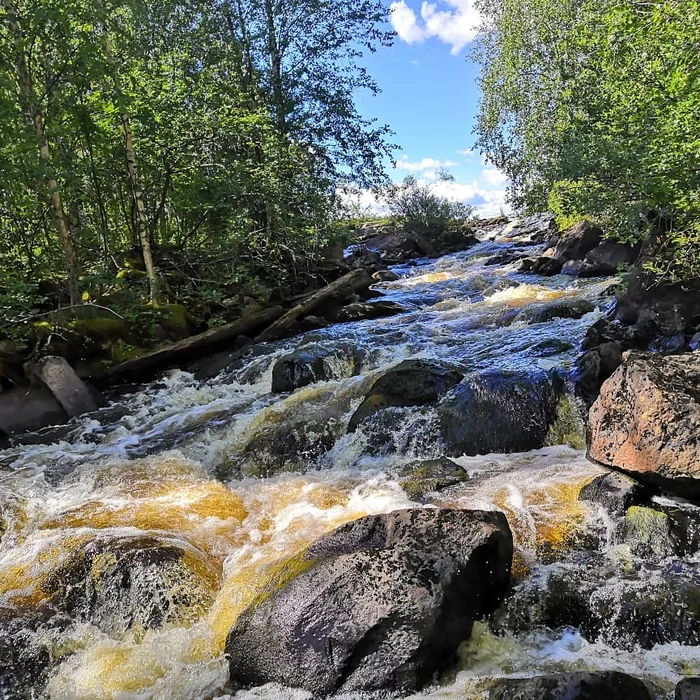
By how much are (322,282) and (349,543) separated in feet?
44.9

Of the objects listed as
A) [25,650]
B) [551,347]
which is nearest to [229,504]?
[25,650]

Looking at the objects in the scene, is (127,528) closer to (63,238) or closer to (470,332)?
(63,238)

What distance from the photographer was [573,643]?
3.52 m

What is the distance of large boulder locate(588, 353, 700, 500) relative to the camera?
4773mm

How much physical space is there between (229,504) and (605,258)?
15305 millimetres

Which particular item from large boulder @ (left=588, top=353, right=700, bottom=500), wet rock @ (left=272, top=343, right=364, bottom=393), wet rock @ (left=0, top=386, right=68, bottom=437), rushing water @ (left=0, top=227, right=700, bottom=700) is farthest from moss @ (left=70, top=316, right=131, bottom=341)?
large boulder @ (left=588, top=353, right=700, bottom=500)

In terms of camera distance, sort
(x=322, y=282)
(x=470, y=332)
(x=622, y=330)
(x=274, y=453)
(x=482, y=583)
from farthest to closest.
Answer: (x=322, y=282), (x=470, y=332), (x=622, y=330), (x=274, y=453), (x=482, y=583)

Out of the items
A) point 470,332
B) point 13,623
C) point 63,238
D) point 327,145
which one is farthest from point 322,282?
point 13,623

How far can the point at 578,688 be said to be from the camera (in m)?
2.76

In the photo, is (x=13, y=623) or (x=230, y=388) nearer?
(x=13, y=623)

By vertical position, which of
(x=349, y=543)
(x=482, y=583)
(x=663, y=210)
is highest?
(x=663, y=210)

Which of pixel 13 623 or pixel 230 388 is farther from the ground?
pixel 230 388

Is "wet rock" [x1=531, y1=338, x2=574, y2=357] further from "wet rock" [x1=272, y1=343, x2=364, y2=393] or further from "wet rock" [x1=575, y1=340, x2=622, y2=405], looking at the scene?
"wet rock" [x1=272, y1=343, x2=364, y2=393]

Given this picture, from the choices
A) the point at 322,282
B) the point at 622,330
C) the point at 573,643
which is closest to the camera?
the point at 573,643
